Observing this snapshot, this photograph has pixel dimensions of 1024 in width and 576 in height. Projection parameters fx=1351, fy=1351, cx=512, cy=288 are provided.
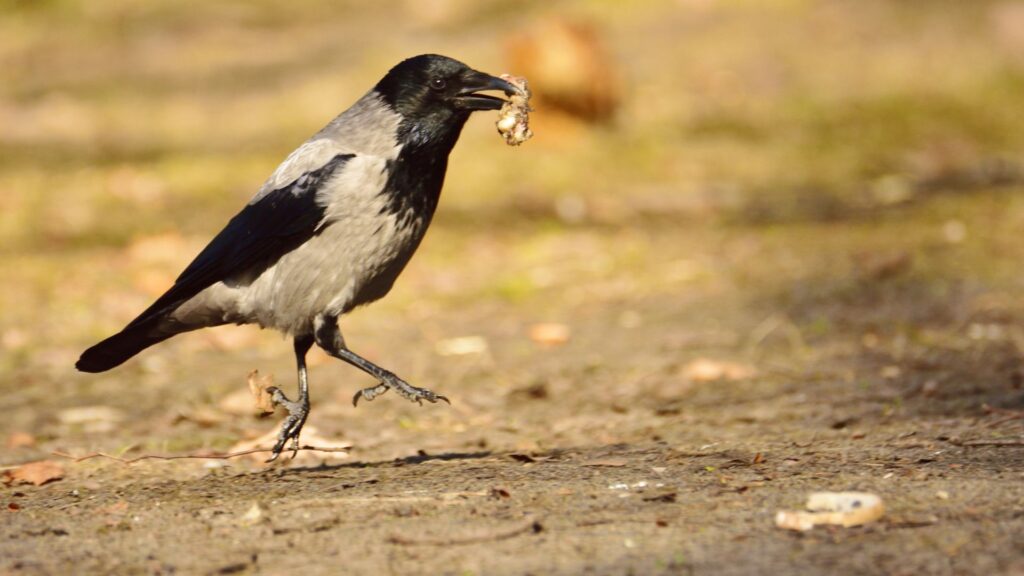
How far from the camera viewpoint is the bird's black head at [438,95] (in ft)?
13.9

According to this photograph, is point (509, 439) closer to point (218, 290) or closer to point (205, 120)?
point (218, 290)

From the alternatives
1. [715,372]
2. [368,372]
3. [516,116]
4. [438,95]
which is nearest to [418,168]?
[438,95]

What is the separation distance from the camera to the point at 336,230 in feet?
13.5

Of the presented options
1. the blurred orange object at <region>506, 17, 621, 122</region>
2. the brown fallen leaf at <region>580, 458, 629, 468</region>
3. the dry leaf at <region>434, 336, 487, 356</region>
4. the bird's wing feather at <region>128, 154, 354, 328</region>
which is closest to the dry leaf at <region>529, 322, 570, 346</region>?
the dry leaf at <region>434, 336, 487, 356</region>

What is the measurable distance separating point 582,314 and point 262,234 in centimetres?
252

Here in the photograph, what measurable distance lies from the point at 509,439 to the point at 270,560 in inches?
62.9

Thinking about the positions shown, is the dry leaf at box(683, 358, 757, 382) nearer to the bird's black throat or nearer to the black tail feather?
the bird's black throat

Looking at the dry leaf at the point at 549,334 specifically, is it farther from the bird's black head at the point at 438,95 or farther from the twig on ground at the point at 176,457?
the twig on ground at the point at 176,457

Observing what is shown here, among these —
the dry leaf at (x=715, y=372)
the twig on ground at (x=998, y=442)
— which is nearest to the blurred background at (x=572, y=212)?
the dry leaf at (x=715, y=372)

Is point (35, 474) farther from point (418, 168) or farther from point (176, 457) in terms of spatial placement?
point (418, 168)

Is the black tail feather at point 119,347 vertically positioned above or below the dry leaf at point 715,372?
above

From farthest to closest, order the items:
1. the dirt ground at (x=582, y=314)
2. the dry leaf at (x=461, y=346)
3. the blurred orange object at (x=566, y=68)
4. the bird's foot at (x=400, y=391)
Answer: the blurred orange object at (x=566, y=68) → the dry leaf at (x=461, y=346) → the bird's foot at (x=400, y=391) → the dirt ground at (x=582, y=314)

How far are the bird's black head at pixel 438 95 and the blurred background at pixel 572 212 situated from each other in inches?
41.0

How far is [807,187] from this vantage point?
8750mm
